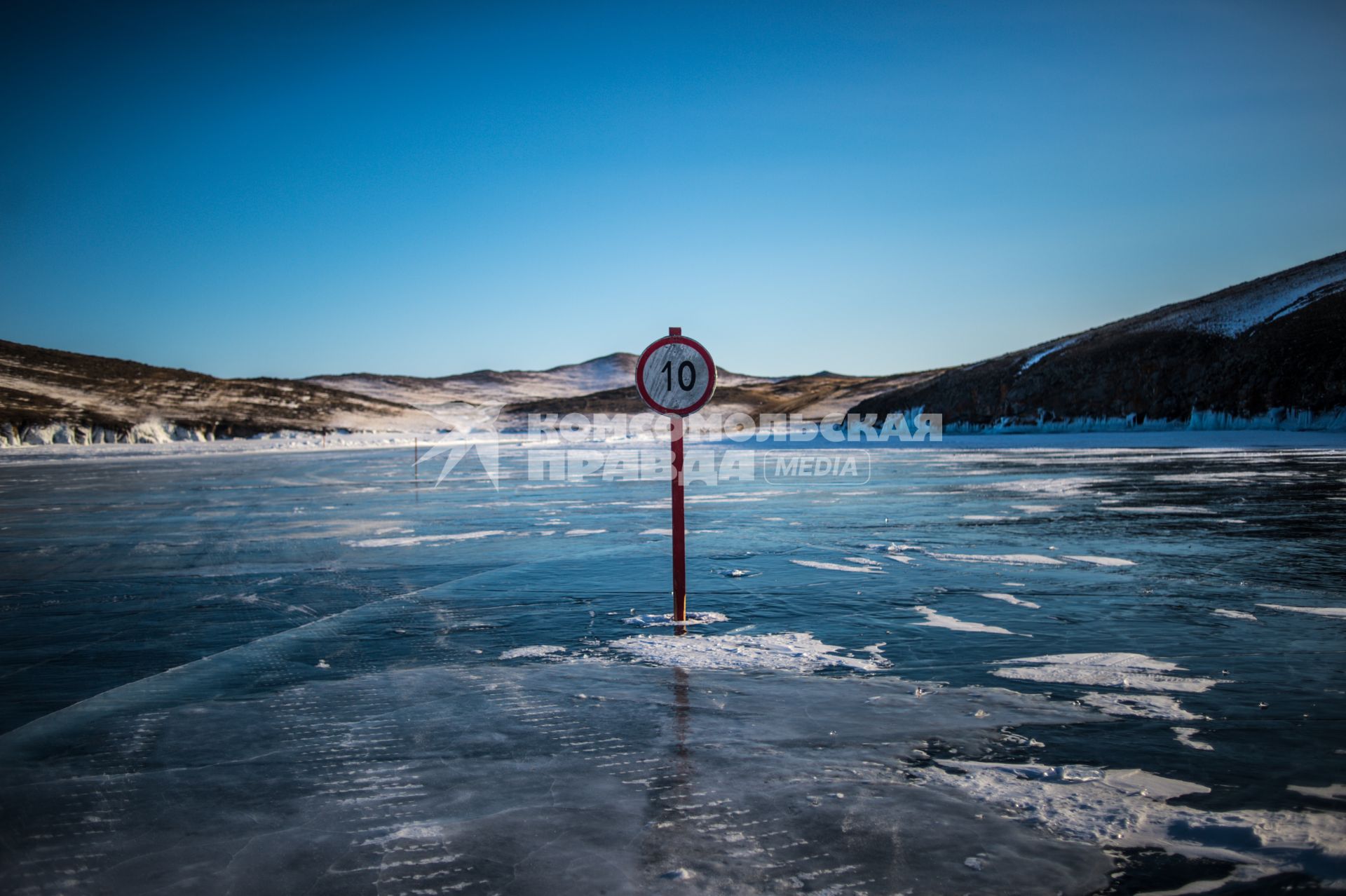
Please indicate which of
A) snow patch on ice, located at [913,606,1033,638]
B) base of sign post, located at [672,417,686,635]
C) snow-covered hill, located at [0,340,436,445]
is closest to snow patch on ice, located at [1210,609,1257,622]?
snow patch on ice, located at [913,606,1033,638]

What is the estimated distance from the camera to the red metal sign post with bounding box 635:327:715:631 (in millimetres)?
6262

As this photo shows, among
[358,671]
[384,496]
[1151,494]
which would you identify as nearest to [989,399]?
[1151,494]

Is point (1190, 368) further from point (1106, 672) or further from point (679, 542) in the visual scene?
point (679, 542)

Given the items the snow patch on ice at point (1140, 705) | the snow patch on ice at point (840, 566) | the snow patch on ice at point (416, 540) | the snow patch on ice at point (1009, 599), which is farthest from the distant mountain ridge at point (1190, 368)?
the snow patch on ice at point (1140, 705)

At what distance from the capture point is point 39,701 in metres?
4.77

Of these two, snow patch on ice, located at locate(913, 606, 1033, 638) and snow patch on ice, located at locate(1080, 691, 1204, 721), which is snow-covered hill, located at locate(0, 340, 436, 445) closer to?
snow patch on ice, located at locate(913, 606, 1033, 638)

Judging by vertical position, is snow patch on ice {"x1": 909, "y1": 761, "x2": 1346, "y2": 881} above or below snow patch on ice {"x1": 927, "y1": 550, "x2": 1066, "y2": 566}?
below

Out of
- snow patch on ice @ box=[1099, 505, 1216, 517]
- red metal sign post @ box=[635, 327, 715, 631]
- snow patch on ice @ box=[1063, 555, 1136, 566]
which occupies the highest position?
red metal sign post @ box=[635, 327, 715, 631]

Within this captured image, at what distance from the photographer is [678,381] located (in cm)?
632

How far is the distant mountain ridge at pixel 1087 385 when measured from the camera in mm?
47094

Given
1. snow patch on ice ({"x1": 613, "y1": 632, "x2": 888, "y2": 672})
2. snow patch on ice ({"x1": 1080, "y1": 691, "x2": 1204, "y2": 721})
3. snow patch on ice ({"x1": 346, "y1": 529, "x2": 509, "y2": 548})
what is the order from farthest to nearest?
snow patch on ice ({"x1": 346, "y1": 529, "x2": 509, "y2": 548}) < snow patch on ice ({"x1": 613, "y1": 632, "x2": 888, "y2": 672}) < snow patch on ice ({"x1": 1080, "y1": 691, "x2": 1204, "y2": 721})

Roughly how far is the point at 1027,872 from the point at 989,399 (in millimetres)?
72732

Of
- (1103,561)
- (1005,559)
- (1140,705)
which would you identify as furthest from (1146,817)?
(1103,561)

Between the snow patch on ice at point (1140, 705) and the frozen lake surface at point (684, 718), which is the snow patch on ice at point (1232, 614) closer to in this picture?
the frozen lake surface at point (684, 718)
